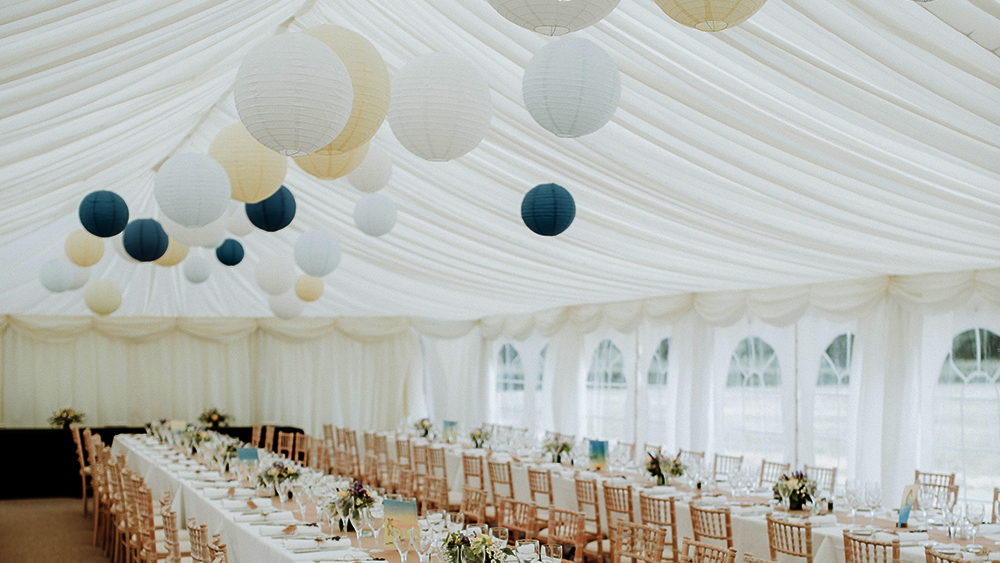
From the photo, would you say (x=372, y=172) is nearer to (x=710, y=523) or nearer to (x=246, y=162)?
(x=246, y=162)

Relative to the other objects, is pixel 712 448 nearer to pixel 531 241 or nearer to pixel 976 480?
pixel 976 480

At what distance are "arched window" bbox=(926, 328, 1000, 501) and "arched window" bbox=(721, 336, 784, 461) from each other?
2025 mm

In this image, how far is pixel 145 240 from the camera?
6.48 metres

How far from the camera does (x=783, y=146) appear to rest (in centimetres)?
507

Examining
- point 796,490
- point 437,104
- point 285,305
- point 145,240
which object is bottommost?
point 796,490

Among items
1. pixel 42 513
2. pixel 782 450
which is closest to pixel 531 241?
pixel 782 450

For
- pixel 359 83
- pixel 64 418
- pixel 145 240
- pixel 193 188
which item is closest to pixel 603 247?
pixel 145 240

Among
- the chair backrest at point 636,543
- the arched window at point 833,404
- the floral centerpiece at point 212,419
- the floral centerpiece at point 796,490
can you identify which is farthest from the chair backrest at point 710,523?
the floral centerpiece at point 212,419

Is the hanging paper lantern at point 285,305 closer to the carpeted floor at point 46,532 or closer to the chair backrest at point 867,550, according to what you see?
the carpeted floor at point 46,532

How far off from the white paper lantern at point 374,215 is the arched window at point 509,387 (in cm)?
892

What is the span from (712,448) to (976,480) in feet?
10.6

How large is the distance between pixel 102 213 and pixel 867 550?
563cm

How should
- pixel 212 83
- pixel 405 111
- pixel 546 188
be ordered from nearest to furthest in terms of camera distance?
pixel 405 111, pixel 546 188, pixel 212 83

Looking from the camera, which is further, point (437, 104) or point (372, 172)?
point (372, 172)
